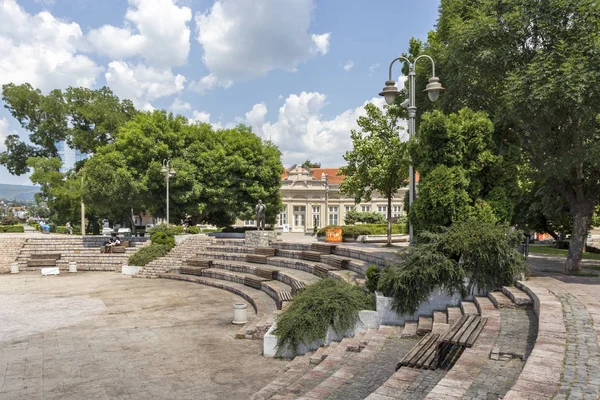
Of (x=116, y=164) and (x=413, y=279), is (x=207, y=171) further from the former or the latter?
(x=413, y=279)

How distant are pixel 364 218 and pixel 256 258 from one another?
3005cm

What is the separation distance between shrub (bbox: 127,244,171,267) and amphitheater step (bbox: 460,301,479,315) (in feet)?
62.0

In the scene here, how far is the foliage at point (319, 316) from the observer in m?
9.36

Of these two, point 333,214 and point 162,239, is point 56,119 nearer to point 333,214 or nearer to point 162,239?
point 162,239

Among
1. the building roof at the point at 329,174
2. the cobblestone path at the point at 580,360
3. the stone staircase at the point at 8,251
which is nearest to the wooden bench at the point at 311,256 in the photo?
the cobblestone path at the point at 580,360

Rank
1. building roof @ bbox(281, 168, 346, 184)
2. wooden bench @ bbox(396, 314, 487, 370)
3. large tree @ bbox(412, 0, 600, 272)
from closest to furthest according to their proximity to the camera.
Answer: wooden bench @ bbox(396, 314, 487, 370), large tree @ bbox(412, 0, 600, 272), building roof @ bbox(281, 168, 346, 184)

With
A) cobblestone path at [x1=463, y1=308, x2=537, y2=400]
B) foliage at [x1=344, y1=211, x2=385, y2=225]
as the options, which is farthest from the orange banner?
foliage at [x1=344, y1=211, x2=385, y2=225]

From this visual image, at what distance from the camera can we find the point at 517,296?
8.75 metres

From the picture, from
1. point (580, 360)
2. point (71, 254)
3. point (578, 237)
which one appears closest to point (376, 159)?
point (578, 237)

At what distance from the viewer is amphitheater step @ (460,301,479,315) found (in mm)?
8727

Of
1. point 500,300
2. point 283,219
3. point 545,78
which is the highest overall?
point 545,78

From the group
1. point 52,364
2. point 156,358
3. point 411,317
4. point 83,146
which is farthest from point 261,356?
point 83,146

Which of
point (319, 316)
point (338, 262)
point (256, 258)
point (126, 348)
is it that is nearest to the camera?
point (319, 316)

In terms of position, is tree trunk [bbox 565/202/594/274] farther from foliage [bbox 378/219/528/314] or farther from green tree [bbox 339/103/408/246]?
green tree [bbox 339/103/408/246]
